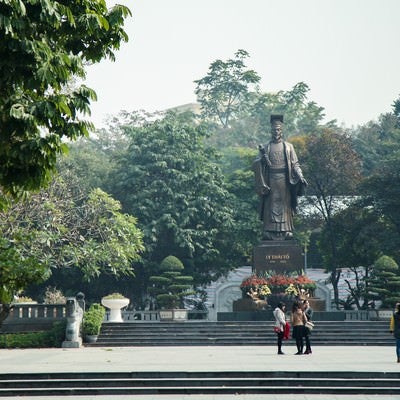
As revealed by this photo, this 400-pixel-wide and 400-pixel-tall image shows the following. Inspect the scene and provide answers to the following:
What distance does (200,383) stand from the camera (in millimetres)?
21203

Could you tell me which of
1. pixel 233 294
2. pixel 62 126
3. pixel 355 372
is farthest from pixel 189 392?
pixel 233 294

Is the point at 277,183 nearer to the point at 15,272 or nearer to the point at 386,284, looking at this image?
the point at 386,284

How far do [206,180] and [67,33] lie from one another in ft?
126

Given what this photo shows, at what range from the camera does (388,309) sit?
3962 centimetres

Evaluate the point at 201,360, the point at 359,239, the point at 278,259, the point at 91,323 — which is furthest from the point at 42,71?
the point at 359,239

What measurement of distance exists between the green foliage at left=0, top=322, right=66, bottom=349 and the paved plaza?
116 centimetres

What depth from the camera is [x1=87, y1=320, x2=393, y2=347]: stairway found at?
34.1 meters

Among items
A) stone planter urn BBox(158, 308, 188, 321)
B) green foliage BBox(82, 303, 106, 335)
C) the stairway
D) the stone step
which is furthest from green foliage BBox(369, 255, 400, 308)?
the stone step

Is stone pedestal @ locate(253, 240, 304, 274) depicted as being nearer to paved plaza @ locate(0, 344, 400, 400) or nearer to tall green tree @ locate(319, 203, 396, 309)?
tall green tree @ locate(319, 203, 396, 309)

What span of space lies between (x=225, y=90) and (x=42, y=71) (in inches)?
3101

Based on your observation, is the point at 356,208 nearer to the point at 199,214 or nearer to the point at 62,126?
the point at 199,214

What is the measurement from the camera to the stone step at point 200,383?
20.7m

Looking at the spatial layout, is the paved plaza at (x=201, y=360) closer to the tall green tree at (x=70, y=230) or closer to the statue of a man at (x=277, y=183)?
the tall green tree at (x=70, y=230)

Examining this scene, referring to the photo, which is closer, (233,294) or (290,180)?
(290,180)
